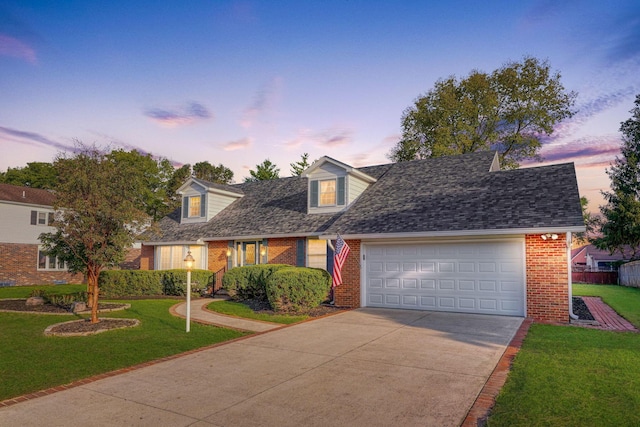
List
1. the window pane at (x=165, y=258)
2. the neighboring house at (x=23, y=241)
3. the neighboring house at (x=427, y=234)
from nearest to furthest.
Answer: the neighboring house at (x=427, y=234) → the window pane at (x=165, y=258) → the neighboring house at (x=23, y=241)

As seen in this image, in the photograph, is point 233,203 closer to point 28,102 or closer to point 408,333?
point 28,102

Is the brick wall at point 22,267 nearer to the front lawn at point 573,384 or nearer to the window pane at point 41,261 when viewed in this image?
the window pane at point 41,261

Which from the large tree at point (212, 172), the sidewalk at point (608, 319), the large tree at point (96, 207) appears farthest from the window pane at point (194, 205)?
the large tree at point (212, 172)

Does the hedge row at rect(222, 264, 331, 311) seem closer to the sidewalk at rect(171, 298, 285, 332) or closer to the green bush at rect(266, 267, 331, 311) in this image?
the green bush at rect(266, 267, 331, 311)

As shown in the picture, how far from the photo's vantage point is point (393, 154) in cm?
3647

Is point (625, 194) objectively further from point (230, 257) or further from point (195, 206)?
point (195, 206)

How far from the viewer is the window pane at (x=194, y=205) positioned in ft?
74.0

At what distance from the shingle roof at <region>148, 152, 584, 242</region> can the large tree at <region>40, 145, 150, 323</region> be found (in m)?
1.78

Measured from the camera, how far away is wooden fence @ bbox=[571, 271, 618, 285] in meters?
33.3

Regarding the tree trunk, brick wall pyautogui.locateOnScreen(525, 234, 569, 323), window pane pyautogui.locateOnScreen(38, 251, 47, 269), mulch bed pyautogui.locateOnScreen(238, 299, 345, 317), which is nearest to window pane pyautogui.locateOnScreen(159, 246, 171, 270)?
mulch bed pyautogui.locateOnScreen(238, 299, 345, 317)

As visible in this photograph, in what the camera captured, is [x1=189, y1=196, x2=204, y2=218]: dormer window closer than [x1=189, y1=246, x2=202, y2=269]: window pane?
No

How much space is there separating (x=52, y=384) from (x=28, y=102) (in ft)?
48.2

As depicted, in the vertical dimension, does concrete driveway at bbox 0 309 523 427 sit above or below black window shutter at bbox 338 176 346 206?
below

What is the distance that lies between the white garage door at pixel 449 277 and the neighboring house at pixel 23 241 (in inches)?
932
